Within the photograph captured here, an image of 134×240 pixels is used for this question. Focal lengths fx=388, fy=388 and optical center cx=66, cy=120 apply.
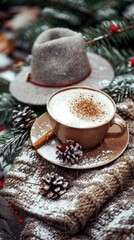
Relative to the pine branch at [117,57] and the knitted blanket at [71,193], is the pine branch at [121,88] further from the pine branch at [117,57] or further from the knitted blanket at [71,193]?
the knitted blanket at [71,193]

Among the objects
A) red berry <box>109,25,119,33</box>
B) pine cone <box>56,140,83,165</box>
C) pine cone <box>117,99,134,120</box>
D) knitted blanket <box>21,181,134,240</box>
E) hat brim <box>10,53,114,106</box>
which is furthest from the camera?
red berry <box>109,25,119,33</box>

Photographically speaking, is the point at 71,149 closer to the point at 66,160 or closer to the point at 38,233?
the point at 66,160

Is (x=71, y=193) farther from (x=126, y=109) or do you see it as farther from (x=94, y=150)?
(x=126, y=109)

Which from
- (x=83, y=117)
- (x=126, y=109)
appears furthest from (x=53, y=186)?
(x=126, y=109)

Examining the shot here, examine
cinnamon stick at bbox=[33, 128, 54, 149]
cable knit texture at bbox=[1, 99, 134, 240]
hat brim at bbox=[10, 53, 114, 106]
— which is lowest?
cable knit texture at bbox=[1, 99, 134, 240]

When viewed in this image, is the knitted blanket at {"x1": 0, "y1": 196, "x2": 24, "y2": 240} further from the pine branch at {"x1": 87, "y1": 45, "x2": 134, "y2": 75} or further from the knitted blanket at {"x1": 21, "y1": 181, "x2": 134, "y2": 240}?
the pine branch at {"x1": 87, "y1": 45, "x2": 134, "y2": 75}

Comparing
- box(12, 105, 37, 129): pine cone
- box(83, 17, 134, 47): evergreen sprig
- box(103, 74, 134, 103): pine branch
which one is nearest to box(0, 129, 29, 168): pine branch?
box(12, 105, 37, 129): pine cone
